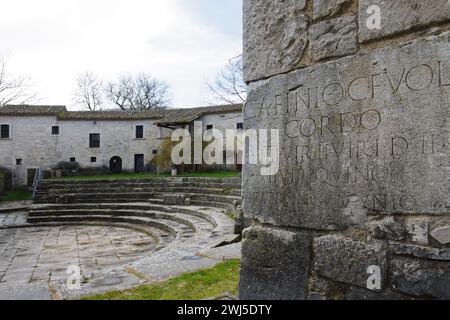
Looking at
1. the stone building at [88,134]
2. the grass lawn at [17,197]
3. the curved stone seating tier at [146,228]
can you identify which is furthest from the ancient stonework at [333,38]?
the stone building at [88,134]

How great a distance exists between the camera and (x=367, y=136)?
178 centimetres

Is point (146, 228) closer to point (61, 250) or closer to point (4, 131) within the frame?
point (61, 250)

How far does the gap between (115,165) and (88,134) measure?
3.07 meters

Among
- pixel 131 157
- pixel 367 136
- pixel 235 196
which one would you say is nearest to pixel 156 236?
pixel 235 196

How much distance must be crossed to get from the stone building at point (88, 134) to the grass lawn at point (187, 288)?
21.9 meters

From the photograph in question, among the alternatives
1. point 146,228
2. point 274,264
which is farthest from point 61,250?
point 274,264

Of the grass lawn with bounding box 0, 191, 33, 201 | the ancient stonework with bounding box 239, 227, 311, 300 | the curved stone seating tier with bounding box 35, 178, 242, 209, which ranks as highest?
the ancient stonework with bounding box 239, 227, 311, 300

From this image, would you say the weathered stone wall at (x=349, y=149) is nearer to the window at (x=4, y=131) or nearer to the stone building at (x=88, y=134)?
the stone building at (x=88, y=134)

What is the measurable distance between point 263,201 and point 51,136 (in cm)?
2786

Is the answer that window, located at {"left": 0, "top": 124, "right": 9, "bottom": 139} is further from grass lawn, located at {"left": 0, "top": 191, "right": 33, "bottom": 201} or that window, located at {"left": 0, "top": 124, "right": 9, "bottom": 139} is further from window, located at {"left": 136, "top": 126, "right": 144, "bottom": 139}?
window, located at {"left": 136, "top": 126, "right": 144, "bottom": 139}

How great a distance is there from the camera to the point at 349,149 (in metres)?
1.85

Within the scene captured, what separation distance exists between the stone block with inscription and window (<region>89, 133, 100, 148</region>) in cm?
2716

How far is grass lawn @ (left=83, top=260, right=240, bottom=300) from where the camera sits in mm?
2504

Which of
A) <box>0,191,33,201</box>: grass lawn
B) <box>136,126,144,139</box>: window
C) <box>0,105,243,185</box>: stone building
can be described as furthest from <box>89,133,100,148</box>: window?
<box>0,191,33,201</box>: grass lawn
